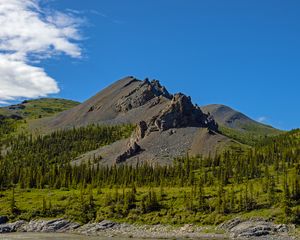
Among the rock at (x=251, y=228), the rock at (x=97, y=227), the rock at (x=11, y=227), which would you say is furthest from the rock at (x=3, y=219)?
the rock at (x=251, y=228)

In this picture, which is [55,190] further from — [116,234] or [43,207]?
[116,234]

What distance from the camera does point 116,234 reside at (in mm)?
128125

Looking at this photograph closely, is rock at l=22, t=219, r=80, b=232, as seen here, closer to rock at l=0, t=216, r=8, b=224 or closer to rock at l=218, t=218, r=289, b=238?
rock at l=0, t=216, r=8, b=224

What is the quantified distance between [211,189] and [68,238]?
68.8 m

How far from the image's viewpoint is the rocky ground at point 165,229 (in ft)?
386

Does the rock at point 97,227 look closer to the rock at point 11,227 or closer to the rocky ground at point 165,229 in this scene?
the rocky ground at point 165,229

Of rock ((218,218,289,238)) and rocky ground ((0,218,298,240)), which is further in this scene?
rocky ground ((0,218,298,240))

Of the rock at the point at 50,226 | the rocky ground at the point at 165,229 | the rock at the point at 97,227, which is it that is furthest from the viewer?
the rock at the point at 50,226

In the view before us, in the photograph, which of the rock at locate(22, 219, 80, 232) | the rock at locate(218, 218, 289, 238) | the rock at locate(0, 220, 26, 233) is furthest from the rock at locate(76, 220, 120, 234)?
the rock at locate(218, 218, 289, 238)

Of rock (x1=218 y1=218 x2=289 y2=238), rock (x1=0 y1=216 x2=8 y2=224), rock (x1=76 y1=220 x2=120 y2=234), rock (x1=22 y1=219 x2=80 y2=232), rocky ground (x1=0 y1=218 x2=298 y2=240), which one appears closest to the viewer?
rock (x1=218 y1=218 x2=289 y2=238)

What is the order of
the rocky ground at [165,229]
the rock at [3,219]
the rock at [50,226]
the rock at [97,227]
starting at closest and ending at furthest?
the rocky ground at [165,229], the rock at [97,227], the rock at [50,226], the rock at [3,219]

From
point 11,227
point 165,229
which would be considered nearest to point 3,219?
point 11,227

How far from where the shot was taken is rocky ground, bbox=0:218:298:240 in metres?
118

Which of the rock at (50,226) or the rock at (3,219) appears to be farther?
the rock at (3,219)
